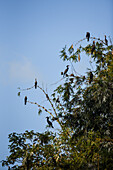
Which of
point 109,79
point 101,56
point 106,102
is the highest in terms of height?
point 101,56

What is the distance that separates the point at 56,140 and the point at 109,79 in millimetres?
1321

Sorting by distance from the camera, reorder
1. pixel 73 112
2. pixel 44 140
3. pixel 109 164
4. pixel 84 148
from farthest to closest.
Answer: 1. pixel 73 112
2. pixel 44 140
3. pixel 84 148
4. pixel 109 164

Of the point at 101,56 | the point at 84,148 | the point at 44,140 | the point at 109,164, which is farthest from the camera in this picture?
the point at 101,56

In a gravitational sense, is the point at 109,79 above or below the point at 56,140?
above

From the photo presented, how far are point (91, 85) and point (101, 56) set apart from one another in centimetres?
73

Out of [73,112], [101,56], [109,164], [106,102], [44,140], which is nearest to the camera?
[109,164]

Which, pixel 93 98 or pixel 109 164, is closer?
pixel 109 164

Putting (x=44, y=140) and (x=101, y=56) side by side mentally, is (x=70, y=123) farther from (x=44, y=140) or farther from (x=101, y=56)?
(x=101, y=56)

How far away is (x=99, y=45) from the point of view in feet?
15.4

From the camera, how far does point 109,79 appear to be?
12.6ft

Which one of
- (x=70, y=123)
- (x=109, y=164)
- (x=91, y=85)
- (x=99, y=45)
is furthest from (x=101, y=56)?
(x=109, y=164)

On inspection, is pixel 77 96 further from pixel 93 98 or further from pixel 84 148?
pixel 84 148

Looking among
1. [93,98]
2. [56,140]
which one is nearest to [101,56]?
[93,98]

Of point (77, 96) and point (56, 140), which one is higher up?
point (77, 96)
